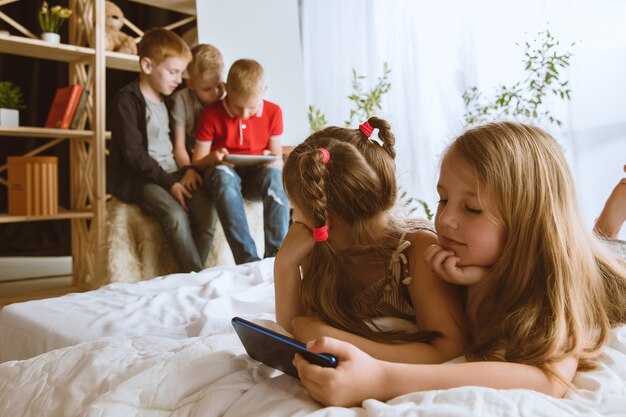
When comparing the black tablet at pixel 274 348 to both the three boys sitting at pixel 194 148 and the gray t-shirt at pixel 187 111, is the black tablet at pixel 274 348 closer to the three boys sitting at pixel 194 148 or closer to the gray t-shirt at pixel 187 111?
the three boys sitting at pixel 194 148

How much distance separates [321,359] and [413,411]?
0.38 ft

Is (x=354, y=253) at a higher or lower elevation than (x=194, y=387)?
higher

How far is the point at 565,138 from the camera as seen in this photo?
2393 mm

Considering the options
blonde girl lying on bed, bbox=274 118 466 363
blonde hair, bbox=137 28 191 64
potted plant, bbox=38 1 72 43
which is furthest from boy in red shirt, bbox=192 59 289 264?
blonde girl lying on bed, bbox=274 118 466 363

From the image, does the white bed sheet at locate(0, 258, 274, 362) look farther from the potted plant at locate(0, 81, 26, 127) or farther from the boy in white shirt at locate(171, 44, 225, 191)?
the potted plant at locate(0, 81, 26, 127)

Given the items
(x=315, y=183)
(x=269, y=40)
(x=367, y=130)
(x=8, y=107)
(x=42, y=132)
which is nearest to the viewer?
(x=315, y=183)

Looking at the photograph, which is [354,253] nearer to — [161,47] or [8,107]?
[161,47]

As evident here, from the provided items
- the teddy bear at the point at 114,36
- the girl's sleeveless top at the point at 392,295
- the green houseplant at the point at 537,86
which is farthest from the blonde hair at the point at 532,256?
the teddy bear at the point at 114,36

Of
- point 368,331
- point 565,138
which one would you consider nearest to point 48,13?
point 565,138

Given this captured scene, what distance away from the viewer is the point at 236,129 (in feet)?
8.46

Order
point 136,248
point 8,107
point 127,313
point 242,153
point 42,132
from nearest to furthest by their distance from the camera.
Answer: point 127,313
point 136,248
point 242,153
point 42,132
point 8,107

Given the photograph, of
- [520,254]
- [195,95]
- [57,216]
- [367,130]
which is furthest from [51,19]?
[520,254]

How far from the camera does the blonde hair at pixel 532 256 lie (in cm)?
72

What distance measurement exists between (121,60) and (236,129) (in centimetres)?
85
